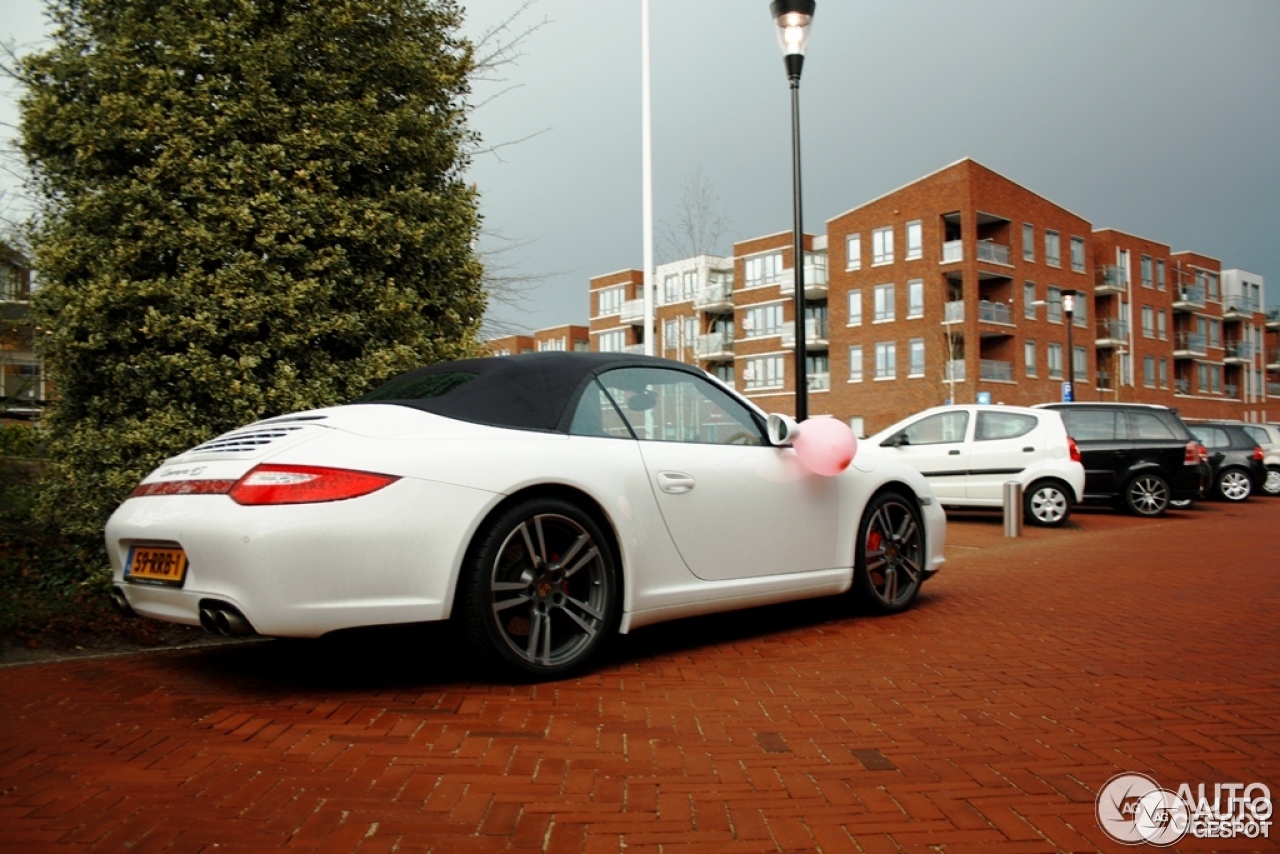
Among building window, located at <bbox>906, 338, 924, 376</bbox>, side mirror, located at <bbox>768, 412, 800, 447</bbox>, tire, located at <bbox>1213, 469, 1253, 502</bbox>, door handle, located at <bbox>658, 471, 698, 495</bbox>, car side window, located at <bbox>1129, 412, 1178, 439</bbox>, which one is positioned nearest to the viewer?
door handle, located at <bbox>658, 471, 698, 495</bbox>

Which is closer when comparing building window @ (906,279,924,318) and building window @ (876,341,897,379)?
building window @ (906,279,924,318)

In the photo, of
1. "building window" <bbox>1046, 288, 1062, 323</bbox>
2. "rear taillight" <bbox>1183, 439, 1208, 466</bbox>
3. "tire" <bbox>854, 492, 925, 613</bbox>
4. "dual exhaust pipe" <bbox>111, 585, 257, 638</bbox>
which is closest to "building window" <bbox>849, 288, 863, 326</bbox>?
"building window" <bbox>1046, 288, 1062, 323</bbox>

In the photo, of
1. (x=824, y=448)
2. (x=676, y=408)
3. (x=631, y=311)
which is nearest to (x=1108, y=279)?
(x=631, y=311)

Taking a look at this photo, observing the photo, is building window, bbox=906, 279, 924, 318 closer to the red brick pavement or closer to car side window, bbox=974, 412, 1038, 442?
car side window, bbox=974, 412, 1038, 442

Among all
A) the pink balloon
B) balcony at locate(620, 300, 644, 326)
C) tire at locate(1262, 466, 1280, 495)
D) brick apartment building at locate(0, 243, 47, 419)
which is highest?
balcony at locate(620, 300, 644, 326)

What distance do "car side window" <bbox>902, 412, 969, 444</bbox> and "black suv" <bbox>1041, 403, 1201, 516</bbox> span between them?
Result: 7.54 ft

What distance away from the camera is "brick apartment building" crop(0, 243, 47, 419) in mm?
6465

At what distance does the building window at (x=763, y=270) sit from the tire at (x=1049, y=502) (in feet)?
139

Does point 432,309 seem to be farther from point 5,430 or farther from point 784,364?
point 784,364

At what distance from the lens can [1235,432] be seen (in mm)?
20078

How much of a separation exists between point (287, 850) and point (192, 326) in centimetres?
389

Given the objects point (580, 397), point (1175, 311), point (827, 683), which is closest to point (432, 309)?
point (580, 397)

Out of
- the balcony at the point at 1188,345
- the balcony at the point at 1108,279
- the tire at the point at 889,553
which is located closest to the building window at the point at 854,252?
the balcony at the point at 1108,279

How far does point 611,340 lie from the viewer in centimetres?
6862
